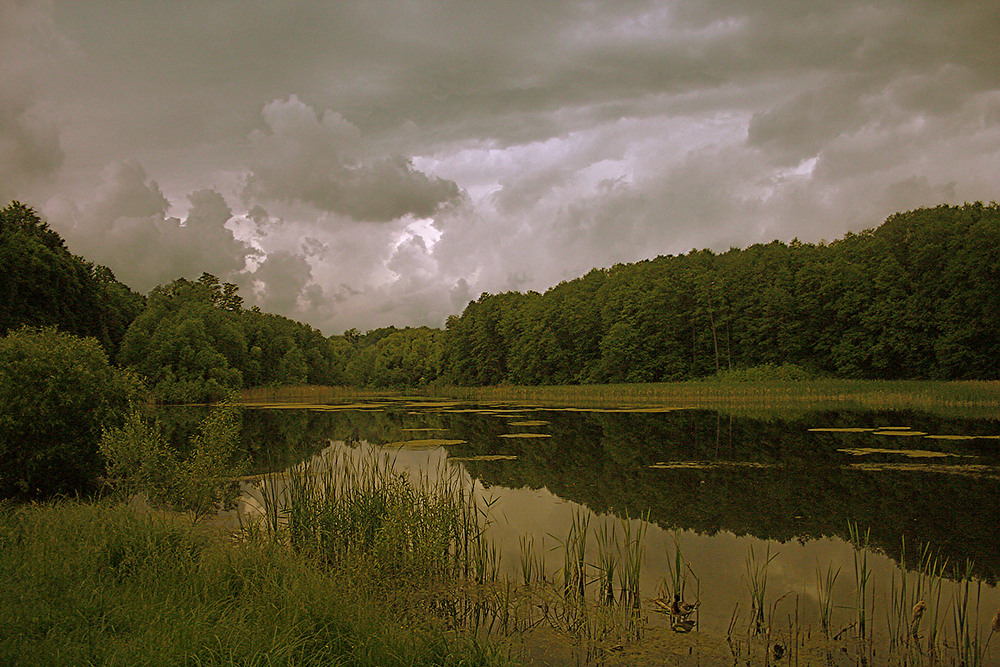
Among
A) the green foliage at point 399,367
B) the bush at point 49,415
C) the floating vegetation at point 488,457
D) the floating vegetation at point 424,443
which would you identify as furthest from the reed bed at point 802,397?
the green foliage at point 399,367

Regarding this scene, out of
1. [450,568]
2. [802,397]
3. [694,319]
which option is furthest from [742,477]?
[694,319]

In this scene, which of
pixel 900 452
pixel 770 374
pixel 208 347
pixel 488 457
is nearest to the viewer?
pixel 900 452

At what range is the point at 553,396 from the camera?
49.2 metres

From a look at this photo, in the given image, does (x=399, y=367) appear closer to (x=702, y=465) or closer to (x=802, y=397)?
(x=802, y=397)

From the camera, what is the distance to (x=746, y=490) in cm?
1220

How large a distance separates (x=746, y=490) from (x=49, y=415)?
12.4 metres

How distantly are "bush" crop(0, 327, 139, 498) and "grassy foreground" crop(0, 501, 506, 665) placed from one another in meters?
3.76

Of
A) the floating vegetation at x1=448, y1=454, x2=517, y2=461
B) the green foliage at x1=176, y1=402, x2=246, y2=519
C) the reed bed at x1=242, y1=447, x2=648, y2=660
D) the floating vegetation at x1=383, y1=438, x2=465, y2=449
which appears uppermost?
the green foliage at x1=176, y1=402, x2=246, y2=519

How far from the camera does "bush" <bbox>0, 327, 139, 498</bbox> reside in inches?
396

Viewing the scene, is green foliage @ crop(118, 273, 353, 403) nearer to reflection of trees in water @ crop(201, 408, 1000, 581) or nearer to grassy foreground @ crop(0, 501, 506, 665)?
reflection of trees in water @ crop(201, 408, 1000, 581)

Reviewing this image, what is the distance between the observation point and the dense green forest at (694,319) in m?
48.1

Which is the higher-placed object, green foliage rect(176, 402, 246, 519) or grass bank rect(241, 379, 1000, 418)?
green foliage rect(176, 402, 246, 519)

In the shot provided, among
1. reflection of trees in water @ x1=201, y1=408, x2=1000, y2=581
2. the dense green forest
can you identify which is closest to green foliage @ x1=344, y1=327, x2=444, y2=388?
the dense green forest

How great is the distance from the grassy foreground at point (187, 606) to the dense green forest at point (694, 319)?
2288cm
